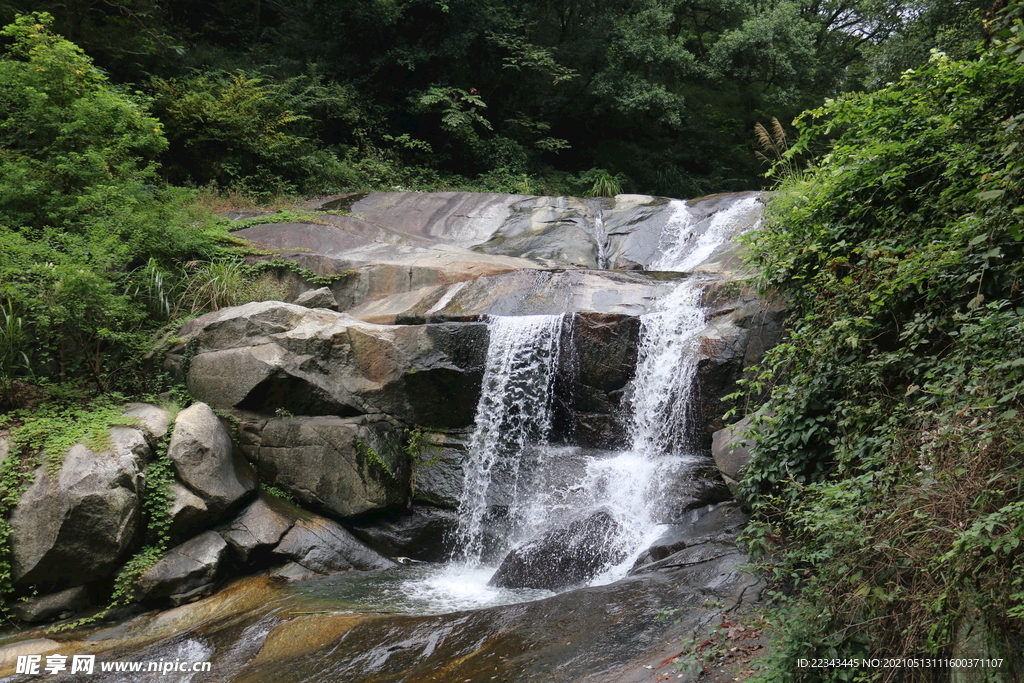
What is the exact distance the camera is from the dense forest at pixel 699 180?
307 cm

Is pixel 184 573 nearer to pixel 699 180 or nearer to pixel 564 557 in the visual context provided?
pixel 564 557

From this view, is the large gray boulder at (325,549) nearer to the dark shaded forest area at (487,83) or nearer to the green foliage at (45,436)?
the green foliage at (45,436)

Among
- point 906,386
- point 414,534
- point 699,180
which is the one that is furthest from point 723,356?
point 699,180

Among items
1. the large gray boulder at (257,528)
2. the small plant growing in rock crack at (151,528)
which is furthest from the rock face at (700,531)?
the small plant growing in rock crack at (151,528)

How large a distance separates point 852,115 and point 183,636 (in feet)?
22.4

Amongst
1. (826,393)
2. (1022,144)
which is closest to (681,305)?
(826,393)

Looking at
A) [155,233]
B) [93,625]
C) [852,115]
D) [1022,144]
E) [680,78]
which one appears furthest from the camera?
[680,78]

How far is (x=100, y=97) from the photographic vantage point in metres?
8.66

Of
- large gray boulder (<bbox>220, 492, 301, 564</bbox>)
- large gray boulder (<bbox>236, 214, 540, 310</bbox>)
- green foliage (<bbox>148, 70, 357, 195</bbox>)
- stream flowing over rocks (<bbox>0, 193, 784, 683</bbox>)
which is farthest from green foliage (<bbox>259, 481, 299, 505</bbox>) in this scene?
green foliage (<bbox>148, 70, 357, 195</bbox>)

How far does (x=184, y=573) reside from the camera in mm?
5883

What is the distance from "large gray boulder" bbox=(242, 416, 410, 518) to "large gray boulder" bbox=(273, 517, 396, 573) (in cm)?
27

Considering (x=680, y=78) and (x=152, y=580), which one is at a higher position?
(x=680, y=78)

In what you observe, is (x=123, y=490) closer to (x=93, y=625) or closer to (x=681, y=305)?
(x=93, y=625)

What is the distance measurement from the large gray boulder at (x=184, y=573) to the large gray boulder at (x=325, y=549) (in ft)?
1.88
